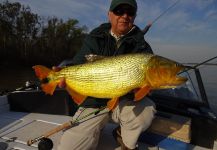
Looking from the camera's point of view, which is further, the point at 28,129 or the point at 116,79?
the point at 28,129

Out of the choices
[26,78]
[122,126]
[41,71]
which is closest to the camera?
[41,71]

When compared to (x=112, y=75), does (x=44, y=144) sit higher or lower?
lower

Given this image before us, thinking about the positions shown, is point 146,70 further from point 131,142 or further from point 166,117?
point 166,117

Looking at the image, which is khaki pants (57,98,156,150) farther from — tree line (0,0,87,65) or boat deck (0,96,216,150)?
tree line (0,0,87,65)

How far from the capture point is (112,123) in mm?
4586

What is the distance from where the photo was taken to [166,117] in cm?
396

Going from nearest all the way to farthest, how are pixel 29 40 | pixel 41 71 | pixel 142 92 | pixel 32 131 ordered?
pixel 142 92, pixel 41 71, pixel 32 131, pixel 29 40

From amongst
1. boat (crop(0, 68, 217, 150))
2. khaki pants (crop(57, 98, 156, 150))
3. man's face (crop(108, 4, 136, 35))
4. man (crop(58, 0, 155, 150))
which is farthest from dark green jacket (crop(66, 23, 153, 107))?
boat (crop(0, 68, 217, 150))

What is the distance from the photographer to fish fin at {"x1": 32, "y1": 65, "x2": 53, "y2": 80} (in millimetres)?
3146

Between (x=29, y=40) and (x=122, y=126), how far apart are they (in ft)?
134

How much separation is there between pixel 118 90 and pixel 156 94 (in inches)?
70.3

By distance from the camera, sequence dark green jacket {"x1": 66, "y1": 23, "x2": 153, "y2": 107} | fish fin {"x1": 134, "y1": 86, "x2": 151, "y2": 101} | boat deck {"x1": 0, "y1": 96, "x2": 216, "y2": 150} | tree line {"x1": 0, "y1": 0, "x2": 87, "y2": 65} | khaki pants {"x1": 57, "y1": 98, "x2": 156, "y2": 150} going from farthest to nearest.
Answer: tree line {"x1": 0, "y1": 0, "x2": 87, "y2": 65} < boat deck {"x1": 0, "y1": 96, "x2": 216, "y2": 150} < dark green jacket {"x1": 66, "y1": 23, "x2": 153, "y2": 107} < khaki pants {"x1": 57, "y1": 98, "x2": 156, "y2": 150} < fish fin {"x1": 134, "y1": 86, "x2": 151, "y2": 101}

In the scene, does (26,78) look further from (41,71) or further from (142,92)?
(142,92)

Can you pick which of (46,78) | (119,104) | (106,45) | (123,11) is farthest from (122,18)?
(46,78)
